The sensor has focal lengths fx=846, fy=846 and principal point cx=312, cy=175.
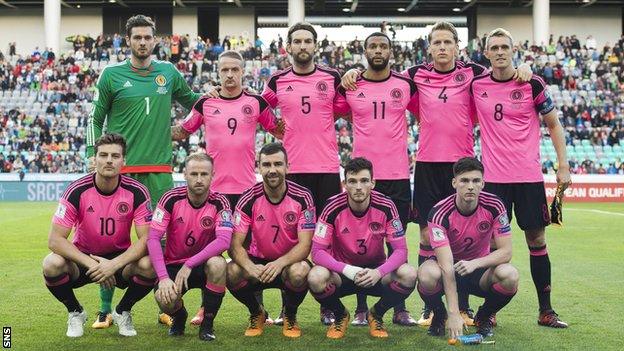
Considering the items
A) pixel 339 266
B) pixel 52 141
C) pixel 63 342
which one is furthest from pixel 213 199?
pixel 52 141

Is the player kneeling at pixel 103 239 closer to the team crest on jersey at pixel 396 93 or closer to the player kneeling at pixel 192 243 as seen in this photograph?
the player kneeling at pixel 192 243

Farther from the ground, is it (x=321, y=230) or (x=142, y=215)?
(x=142, y=215)

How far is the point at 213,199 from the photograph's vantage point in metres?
5.80

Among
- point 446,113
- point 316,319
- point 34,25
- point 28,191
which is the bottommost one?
point 316,319

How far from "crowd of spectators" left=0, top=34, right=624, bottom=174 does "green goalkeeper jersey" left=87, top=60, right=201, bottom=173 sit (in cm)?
1835

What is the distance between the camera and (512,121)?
6.08 meters

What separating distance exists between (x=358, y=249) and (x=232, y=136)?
1330 millimetres

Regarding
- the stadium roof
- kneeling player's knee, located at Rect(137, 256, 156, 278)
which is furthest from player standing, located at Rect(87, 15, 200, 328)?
the stadium roof

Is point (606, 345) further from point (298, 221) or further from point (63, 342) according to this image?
point (63, 342)

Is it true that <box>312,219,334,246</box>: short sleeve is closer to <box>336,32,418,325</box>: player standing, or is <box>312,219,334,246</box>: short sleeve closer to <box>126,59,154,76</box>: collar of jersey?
<box>336,32,418,325</box>: player standing

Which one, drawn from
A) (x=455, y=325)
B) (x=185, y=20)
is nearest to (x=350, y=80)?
(x=455, y=325)

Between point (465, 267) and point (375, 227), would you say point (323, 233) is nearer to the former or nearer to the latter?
point (375, 227)

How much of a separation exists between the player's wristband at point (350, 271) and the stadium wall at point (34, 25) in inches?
1409

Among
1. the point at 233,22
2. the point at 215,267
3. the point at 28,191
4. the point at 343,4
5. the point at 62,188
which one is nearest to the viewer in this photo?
the point at 215,267
